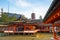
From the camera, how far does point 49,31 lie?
35406 millimetres

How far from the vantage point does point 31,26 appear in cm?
3441

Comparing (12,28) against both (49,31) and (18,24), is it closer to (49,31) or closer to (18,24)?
(18,24)

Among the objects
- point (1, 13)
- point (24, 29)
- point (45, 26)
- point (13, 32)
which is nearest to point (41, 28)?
point (45, 26)

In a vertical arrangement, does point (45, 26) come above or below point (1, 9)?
below

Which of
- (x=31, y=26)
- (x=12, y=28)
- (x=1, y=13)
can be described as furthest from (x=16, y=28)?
(x=1, y=13)

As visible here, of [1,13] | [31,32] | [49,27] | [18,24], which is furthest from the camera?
[1,13]

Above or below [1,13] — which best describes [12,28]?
below

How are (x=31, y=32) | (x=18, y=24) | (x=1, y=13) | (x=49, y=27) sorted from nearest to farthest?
1. (x=31, y=32)
2. (x=18, y=24)
3. (x=49, y=27)
4. (x=1, y=13)

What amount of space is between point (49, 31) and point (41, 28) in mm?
4296

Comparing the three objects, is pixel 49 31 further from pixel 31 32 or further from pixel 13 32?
pixel 13 32

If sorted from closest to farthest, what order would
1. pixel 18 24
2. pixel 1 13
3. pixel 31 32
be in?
pixel 31 32 < pixel 18 24 < pixel 1 13

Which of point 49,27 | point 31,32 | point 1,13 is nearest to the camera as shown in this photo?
point 31,32

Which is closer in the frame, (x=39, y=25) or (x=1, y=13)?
(x=39, y=25)

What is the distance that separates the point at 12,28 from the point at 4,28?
3110mm
